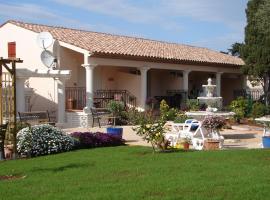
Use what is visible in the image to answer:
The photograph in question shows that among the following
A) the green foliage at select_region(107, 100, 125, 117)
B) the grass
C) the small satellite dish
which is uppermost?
the small satellite dish

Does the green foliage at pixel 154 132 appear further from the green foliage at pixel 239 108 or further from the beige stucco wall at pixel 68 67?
the green foliage at pixel 239 108

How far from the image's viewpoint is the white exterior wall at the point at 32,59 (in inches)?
829

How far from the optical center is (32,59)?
21.7 m

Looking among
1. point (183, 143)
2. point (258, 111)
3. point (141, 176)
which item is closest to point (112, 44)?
point (258, 111)

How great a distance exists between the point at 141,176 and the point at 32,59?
14.8 m

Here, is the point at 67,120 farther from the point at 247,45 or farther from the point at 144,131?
the point at 247,45

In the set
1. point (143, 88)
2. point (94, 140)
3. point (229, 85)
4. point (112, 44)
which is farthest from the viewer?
point (229, 85)

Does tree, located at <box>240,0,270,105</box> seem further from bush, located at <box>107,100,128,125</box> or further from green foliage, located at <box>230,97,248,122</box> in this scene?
bush, located at <box>107,100,128,125</box>

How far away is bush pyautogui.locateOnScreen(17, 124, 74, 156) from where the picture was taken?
1186cm

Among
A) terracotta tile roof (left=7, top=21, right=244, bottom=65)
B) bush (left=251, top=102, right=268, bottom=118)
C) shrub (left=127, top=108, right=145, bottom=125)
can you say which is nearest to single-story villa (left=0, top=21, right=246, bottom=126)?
terracotta tile roof (left=7, top=21, right=244, bottom=65)

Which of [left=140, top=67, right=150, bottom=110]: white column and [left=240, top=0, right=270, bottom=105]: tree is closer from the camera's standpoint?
[left=140, top=67, right=150, bottom=110]: white column

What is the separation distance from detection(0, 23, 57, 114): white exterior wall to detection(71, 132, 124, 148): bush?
25.0 feet

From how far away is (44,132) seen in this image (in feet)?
40.6

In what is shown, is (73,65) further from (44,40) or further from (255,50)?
(255,50)
